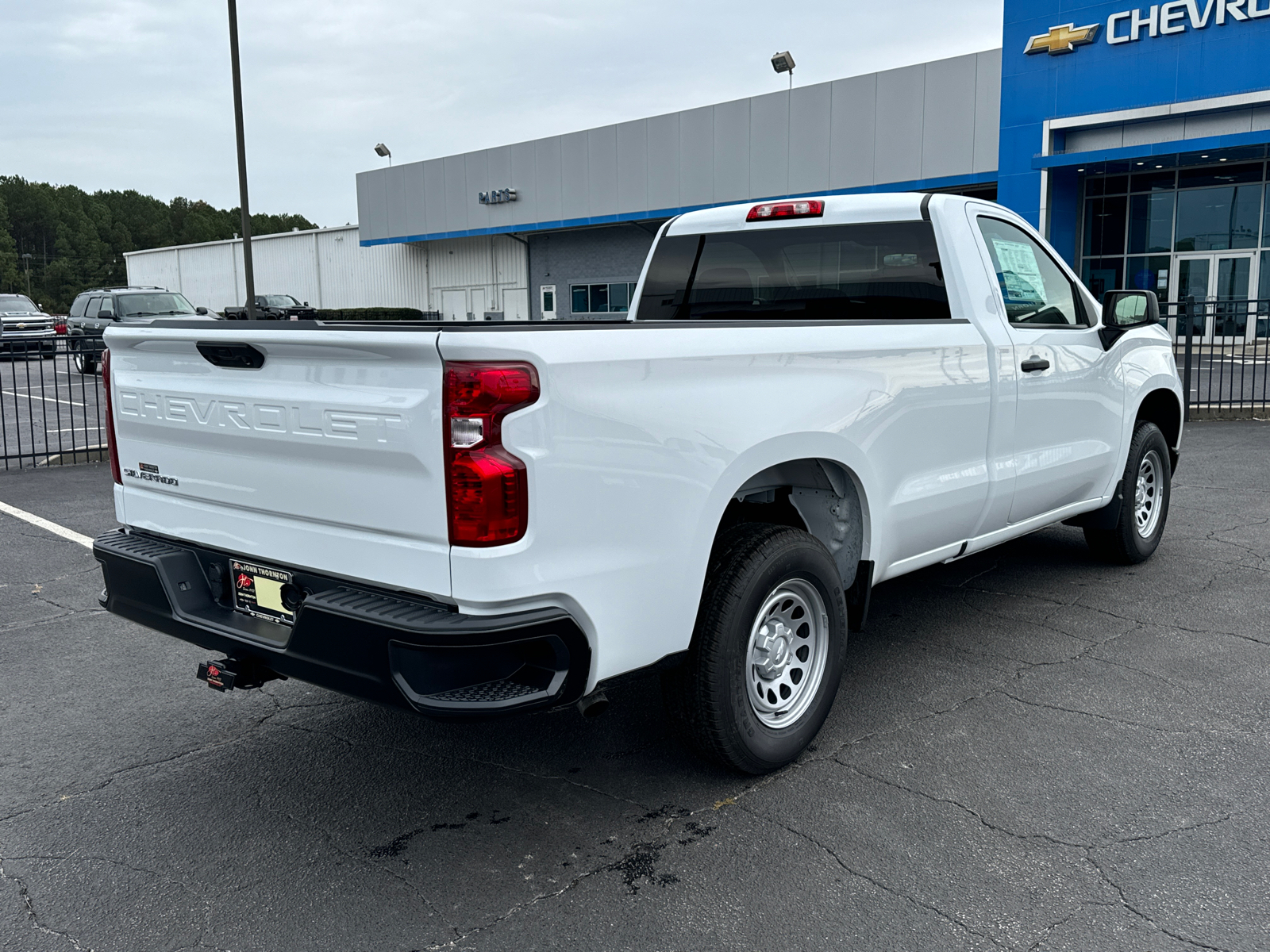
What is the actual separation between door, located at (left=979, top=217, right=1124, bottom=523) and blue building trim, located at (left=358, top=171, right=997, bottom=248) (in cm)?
1275

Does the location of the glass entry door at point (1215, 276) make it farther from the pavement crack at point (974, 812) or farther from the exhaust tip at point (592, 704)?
the exhaust tip at point (592, 704)

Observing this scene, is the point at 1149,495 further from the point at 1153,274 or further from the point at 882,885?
the point at 1153,274

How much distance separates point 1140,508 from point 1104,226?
24572mm

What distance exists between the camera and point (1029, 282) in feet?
16.6

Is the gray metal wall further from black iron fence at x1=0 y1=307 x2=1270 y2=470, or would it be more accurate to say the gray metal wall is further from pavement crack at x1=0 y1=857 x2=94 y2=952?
pavement crack at x1=0 y1=857 x2=94 y2=952

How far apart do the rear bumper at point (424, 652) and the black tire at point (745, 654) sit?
0.55 metres

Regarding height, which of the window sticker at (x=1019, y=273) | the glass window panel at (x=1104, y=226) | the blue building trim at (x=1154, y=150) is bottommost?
the window sticker at (x=1019, y=273)

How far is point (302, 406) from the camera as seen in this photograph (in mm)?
2963

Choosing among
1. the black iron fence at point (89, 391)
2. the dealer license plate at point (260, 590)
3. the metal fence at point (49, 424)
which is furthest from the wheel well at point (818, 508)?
the metal fence at point (49, 424)

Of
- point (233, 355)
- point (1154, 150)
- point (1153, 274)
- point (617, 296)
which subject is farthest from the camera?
point (617, 296)

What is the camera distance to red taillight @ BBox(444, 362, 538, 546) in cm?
263

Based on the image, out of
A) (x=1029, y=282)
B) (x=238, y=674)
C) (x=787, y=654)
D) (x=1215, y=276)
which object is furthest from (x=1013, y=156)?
(x=238, y=674)

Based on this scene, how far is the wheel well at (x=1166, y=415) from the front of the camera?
638cm

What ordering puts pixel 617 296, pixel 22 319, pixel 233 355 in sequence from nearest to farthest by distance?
pixel 233 355
pixel 22 319
pixel 617 296
